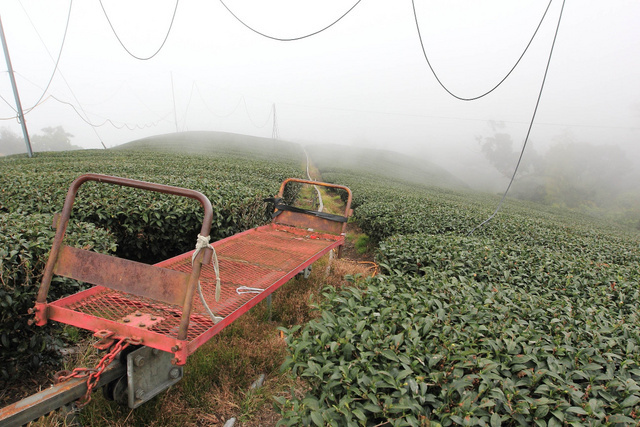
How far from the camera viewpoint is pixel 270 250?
4074 mm

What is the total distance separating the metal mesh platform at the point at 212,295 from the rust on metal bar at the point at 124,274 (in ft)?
0.68

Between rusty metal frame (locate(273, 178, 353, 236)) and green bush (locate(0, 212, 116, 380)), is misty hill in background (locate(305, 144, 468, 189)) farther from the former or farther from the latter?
green bush (locate(0, 212, 116, 380))

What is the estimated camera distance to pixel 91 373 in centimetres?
174

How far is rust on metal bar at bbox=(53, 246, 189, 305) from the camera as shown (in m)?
1.80

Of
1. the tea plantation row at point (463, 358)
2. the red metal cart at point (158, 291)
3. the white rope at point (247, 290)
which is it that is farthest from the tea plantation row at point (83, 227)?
the tea plantation row at point (463, 358)

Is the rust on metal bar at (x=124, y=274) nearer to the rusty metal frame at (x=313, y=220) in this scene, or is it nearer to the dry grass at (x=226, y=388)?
the dry grass at (x=226, y=388)

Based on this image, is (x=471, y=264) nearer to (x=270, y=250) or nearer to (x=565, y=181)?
(x=270, y=250)

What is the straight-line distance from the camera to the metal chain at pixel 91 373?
1698 mm

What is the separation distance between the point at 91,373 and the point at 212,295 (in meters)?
1.08

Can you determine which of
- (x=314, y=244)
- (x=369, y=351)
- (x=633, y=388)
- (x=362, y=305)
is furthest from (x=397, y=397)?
(x=314, y=244)

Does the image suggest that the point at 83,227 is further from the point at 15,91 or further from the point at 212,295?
the point at 15,91

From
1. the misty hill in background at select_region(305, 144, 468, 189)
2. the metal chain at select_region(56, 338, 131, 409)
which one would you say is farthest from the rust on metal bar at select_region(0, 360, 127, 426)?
the misty hill in background at select_region(305, 144, 468, 189)

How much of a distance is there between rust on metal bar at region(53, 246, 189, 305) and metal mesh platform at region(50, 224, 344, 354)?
208 mm

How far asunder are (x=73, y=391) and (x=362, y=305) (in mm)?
1750
